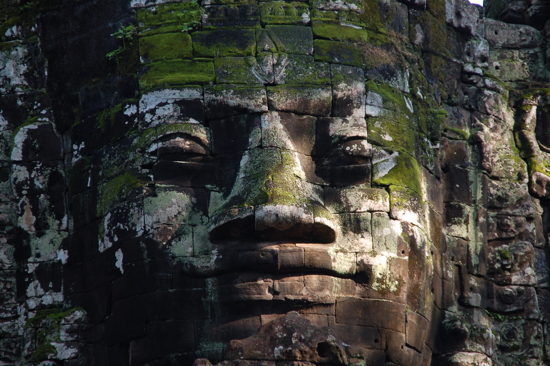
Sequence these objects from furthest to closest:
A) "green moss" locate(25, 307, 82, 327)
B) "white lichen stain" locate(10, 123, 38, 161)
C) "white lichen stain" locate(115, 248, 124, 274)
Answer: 1. "white lichen stain" locate(10, 123, 38, 161)
2. "green moss" locate(25, 307, 82, 327)
3. "white lichen stain" locate(115, 248, 124, 274)

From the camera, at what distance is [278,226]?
14.2 meters

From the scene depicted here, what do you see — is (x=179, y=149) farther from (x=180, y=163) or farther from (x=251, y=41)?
(x=251, y=41)

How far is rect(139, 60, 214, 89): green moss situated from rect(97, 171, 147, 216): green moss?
1.10 m

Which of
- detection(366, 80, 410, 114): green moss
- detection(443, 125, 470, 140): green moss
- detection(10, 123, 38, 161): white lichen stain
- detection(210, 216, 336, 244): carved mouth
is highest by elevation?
detection(366, 80, 410, 114): green moss

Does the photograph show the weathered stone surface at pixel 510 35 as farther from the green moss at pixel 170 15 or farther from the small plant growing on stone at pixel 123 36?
the small plant growing on stone at pixel 123 36

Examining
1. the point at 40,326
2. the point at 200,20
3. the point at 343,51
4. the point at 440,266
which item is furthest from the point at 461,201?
the point at 40,326

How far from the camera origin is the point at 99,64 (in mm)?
16109

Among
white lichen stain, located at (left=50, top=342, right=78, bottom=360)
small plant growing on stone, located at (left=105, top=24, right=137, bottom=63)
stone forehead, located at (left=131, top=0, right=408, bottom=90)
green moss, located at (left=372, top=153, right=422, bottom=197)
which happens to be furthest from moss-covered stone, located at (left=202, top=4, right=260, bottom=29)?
white lichen stain, located at (left=50, top=342, right=78, bottom=360)

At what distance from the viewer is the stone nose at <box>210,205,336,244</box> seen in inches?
559

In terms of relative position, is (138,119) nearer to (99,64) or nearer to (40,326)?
(99,64)

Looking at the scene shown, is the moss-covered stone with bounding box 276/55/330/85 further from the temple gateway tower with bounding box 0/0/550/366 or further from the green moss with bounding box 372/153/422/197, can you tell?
the green moss with bounding box 372/153/422/197

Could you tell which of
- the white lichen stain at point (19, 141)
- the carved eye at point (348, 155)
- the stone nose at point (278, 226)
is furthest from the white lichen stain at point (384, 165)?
the white lichen stain at point (19, 141)

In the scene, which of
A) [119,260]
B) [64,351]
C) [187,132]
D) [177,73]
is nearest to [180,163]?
[187,132]

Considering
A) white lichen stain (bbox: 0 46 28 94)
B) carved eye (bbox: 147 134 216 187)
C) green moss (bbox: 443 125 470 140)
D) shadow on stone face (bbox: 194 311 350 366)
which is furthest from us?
green moss (bbox: 443 125 470 140)
